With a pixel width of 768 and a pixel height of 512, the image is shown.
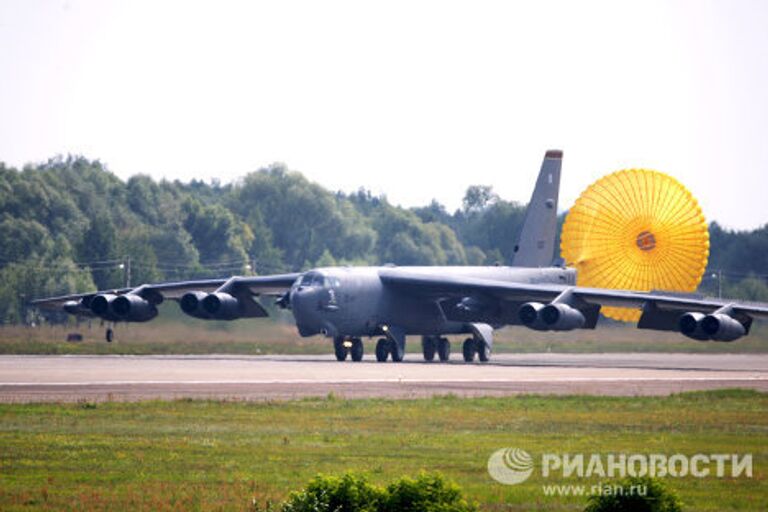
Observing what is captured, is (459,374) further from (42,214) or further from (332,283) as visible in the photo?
(42,214)

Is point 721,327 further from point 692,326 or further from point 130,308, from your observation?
point 130,308

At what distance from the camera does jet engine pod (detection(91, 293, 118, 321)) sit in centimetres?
4928

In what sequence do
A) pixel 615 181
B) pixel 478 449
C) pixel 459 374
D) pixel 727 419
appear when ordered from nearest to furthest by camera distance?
pixel 478 449, pixel 727 419, pixel 459 374, pixel 615 181

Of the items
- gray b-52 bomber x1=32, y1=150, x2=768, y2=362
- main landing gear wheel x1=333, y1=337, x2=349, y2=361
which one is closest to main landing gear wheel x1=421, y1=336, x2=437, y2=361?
gray b-52 bomber x1=32, y1=150, x2=768, y2=362

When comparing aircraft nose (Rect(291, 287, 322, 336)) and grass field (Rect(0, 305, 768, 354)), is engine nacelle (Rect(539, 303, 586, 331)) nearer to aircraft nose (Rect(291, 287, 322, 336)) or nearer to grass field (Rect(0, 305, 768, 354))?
aircraft nose (Rect(291, 287, 322, 336))

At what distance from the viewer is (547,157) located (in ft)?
178

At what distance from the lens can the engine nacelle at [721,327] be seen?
42.0 metres

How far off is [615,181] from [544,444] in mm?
33046

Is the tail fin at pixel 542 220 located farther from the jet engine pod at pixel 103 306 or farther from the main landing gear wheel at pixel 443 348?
the jet engine pod at pixel 103 306

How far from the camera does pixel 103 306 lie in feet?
162

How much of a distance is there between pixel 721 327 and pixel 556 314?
5.11 m

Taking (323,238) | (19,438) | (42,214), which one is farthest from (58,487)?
(323,238)

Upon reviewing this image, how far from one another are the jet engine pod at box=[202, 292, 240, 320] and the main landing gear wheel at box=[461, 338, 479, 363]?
798 cm

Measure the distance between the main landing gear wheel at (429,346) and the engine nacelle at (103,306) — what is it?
10.6 m
